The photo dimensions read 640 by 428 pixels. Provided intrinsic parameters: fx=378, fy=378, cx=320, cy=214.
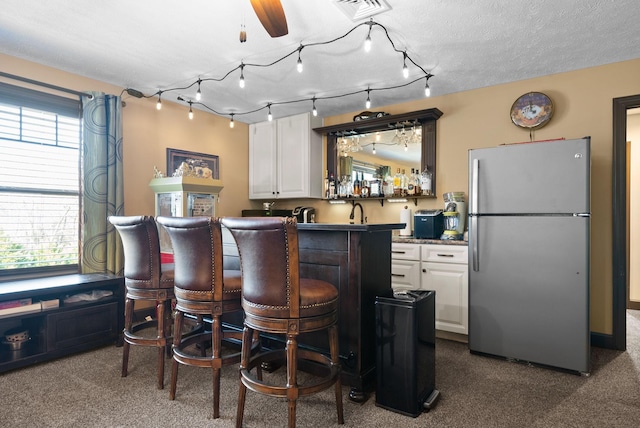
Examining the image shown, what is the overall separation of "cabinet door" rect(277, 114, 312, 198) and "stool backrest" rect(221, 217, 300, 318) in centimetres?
286

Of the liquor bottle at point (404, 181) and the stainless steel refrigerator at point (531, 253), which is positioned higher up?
the liquor bottle at point (404, 181)

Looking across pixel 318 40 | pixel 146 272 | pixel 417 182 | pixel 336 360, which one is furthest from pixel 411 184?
pixel 146 272

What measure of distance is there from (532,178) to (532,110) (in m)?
1.12

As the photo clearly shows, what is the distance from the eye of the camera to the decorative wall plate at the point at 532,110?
11.5 feet

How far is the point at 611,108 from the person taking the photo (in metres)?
3.27

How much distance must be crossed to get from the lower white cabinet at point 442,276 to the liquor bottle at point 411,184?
804 millimetres

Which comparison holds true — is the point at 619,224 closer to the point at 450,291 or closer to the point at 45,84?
the point at 450,291

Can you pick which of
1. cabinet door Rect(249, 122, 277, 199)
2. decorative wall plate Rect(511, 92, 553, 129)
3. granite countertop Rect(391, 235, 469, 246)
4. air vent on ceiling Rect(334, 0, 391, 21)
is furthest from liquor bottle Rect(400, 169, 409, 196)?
air vent on ceiling Rect(334, 0, 391, 21)

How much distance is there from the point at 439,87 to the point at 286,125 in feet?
6.43

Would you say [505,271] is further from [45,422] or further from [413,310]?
[45,422]

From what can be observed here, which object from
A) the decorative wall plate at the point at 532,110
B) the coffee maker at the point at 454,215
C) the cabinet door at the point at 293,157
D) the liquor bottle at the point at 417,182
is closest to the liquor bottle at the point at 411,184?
the liquor bottle at the point at 417,182

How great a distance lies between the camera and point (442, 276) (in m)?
3.42

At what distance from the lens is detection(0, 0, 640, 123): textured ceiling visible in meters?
2.42

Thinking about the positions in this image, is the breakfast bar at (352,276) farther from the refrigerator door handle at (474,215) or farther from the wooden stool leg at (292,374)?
the refrigerator door handle at (474,215)
